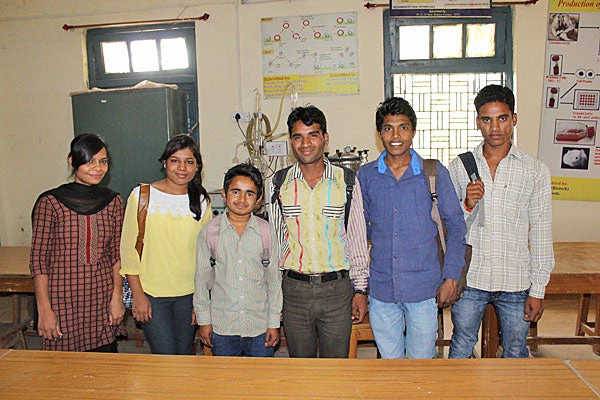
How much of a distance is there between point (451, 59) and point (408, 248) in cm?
307

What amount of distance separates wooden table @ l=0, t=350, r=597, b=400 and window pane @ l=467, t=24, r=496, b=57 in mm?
3599

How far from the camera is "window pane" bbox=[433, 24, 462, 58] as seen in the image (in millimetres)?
4406

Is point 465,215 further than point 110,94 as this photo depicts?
No

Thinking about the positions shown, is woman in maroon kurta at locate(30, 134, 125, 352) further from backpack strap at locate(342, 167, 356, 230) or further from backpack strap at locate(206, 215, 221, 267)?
backpack strap at locate(342, 167, 356, 230)

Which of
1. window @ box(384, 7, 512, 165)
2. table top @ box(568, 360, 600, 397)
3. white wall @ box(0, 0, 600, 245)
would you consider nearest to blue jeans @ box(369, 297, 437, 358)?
table top @ box(568, 360, 600, 397)

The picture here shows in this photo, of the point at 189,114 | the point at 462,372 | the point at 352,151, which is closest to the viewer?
the point at 462,372

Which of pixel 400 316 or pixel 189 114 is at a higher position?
pixel 189 114

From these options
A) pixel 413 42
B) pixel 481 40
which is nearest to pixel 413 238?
pixel 413 42

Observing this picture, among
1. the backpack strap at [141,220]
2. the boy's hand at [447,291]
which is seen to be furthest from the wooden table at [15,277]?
the boy's hand at [447,291]

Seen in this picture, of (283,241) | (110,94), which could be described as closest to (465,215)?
(283,241)

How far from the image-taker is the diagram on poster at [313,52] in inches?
173

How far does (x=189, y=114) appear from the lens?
15.5 feet

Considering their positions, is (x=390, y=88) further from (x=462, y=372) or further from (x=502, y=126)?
(x=462, y=372)

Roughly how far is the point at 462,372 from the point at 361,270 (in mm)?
646
